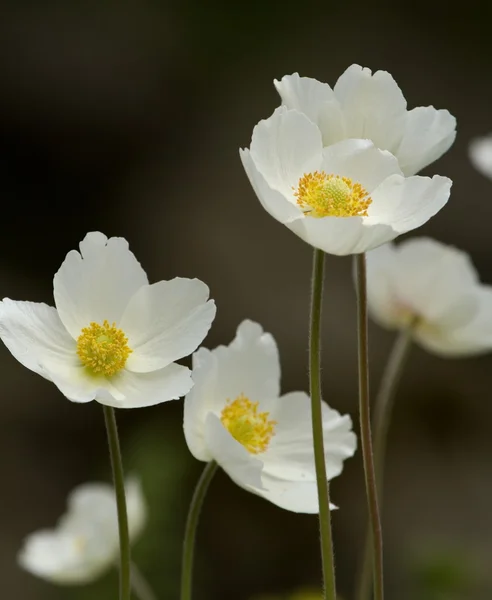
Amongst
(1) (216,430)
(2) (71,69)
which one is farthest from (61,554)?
(2) (71,69)

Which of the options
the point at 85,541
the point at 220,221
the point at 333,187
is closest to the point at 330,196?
the point at 333,187

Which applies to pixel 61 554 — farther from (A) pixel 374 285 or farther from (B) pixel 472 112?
(B) pixel 472 112

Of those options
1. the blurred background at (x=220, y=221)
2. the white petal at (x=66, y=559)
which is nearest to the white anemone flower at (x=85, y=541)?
the white petal at (x=66, y=559)

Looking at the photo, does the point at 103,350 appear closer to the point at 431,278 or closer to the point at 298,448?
the point at 298,448

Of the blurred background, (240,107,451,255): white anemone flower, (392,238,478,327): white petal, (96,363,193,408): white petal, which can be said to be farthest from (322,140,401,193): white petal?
the blurred background

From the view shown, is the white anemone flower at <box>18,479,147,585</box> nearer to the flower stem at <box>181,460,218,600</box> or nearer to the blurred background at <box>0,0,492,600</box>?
the flower stem at <box>181,460,218,600</box>
